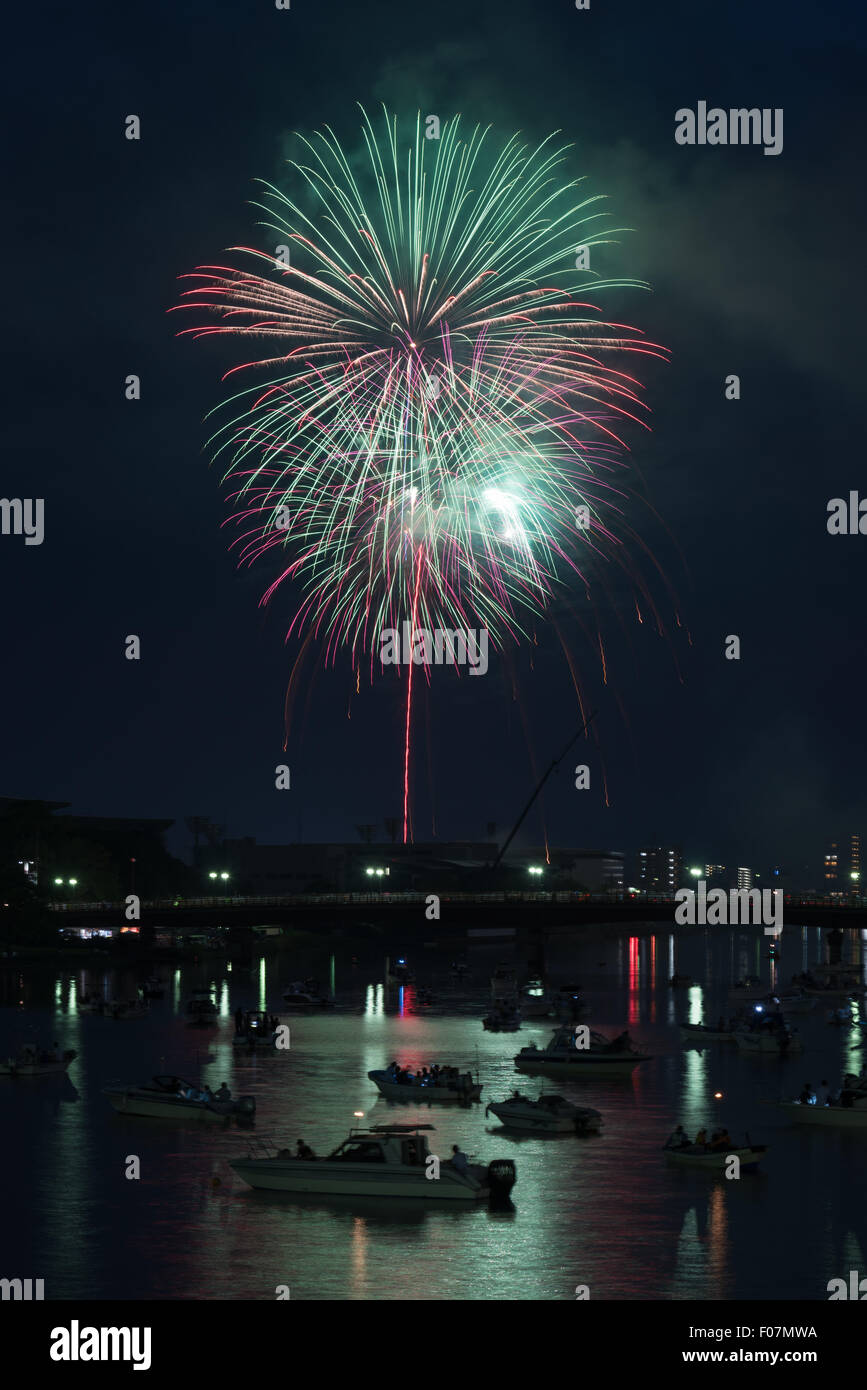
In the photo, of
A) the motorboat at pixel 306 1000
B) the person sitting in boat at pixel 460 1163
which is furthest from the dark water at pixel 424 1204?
the motorboat at pixel 306 1000

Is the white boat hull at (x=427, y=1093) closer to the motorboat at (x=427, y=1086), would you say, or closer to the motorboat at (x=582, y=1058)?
the motorboat at (x=427, y=1086)

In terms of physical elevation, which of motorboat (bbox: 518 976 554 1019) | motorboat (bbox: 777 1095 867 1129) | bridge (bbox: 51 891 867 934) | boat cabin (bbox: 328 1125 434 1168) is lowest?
motorboat (bbox: 518 976 554 1019)

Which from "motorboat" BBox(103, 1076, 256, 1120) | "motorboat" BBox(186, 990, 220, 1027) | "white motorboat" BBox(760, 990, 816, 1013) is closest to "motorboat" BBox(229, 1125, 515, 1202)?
"motorboat" BBox(103, 1076, 256, 1120)

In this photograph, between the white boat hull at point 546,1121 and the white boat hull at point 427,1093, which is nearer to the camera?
the white boat hull at point 546,1121

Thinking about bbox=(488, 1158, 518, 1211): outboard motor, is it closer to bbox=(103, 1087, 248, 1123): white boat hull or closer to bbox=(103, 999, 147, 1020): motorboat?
bbox=(103, 1087, 248, 1123): white boat hull
